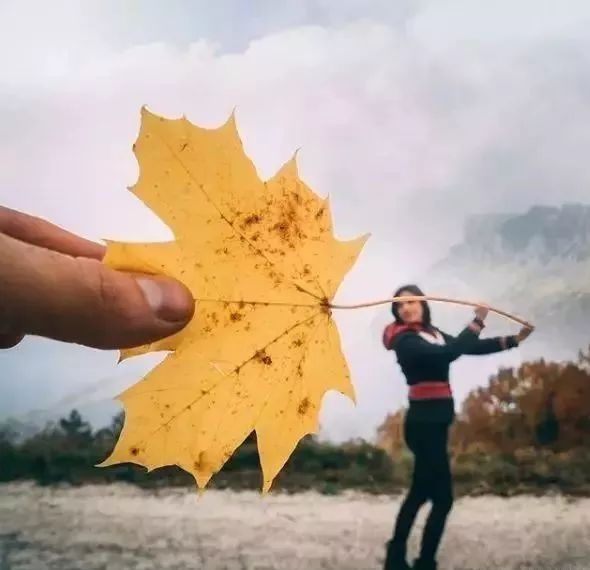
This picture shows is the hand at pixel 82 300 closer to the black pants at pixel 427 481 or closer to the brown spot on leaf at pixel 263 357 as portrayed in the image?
the brown spot on leaf at pixel 263 357

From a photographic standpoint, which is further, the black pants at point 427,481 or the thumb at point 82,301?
the black pants at point 427,481

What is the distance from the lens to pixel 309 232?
348mm

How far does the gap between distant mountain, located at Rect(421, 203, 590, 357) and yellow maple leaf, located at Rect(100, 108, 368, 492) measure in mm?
225

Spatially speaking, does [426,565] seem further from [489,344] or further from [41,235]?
[41,235]

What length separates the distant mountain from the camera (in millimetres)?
554

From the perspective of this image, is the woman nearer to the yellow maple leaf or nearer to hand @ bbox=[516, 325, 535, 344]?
hand @ bbox=[516, 325, 535, 344]

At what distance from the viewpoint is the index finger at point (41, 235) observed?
39cm

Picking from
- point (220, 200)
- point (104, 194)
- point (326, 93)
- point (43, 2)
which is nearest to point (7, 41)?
point (43, 2)

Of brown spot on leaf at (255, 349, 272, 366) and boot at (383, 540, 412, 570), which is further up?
brown spot on leaf at (255, 349, 272, 366)

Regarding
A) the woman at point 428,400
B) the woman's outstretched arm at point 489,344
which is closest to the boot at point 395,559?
the woman at point 428,400

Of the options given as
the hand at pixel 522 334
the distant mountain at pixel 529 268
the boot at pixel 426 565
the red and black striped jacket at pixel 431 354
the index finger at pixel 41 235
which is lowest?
the boot at pixel 426 565

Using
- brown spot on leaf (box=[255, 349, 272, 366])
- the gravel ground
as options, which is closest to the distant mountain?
the gravel ground

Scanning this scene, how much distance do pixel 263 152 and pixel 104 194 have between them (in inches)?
5.0

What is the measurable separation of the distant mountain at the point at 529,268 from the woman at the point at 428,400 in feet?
0.07
